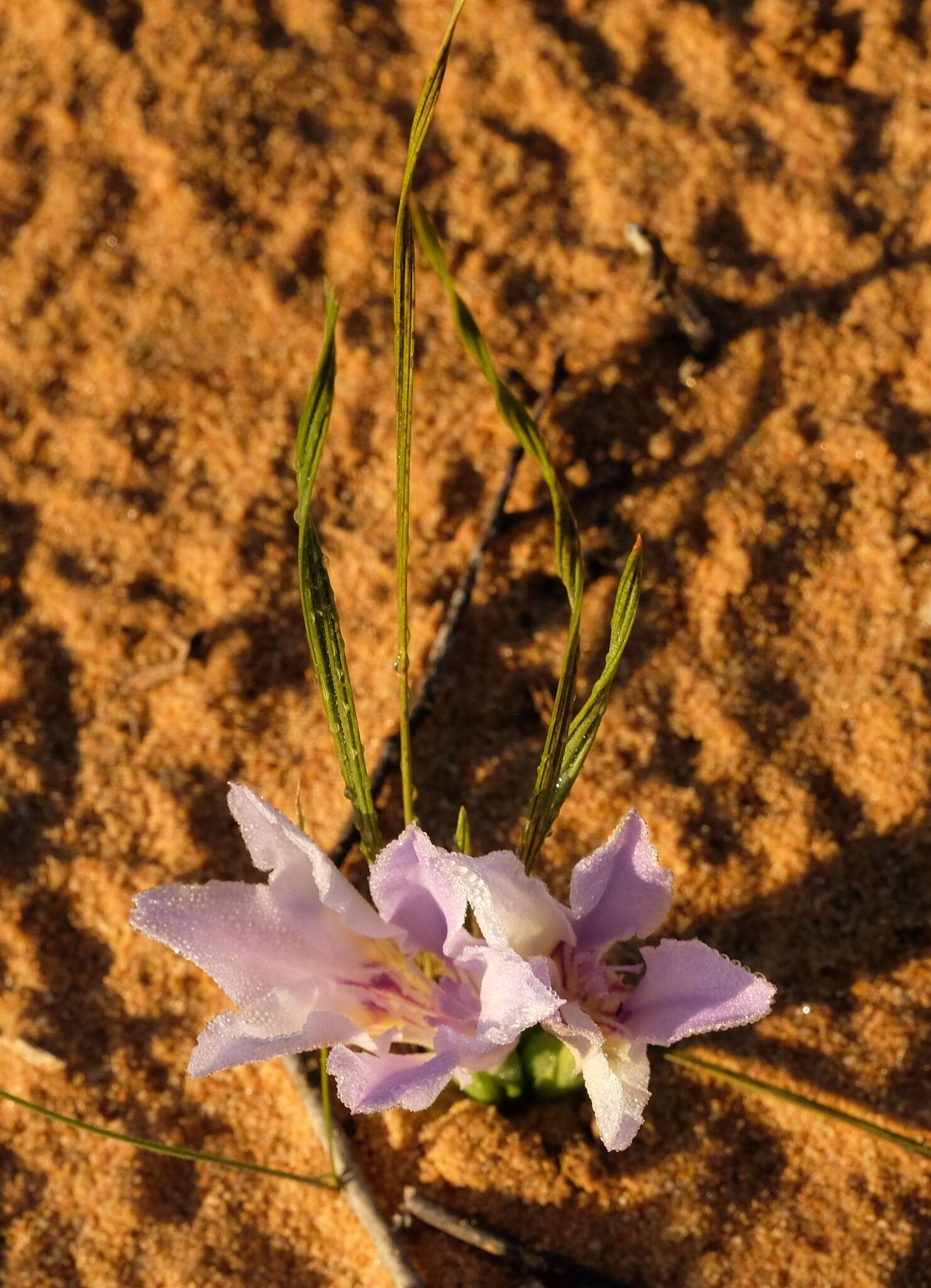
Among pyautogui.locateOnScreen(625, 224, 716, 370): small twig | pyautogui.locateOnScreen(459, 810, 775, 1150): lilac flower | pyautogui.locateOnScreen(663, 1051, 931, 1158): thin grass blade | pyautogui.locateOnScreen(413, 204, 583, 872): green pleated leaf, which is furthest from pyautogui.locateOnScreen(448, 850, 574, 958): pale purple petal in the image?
pyautogui.locateOnScreen(625, 224, 716, 370): small twig

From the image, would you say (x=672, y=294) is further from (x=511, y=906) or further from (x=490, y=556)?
(x=511, y=906)

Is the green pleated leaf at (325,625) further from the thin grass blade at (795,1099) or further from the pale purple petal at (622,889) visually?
the thin grass blade at (795,1099)

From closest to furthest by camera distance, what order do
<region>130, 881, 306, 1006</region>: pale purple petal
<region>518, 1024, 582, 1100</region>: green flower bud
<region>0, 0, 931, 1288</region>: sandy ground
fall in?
<region>130, 881, 306, 1006</region>: pale purple petal < <region>518, 1024, 582, 1100</region>: green flower bud < <region>0, 0, 931, 1288</region>: sandy ground

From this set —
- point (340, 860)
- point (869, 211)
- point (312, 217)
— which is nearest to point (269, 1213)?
point (340, 860)

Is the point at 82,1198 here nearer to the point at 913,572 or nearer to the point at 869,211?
the point at 913,572

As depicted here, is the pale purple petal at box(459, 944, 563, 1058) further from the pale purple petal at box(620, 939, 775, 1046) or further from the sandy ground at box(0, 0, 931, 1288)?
the sandy ground at box(0, 0, 931, 1288)

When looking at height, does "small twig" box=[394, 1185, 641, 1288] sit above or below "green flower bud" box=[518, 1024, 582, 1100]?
below

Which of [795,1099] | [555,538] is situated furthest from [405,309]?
[795,1099]
